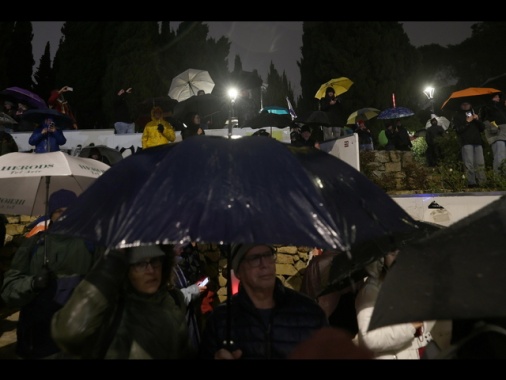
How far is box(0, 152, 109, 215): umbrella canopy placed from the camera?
408 centimetres

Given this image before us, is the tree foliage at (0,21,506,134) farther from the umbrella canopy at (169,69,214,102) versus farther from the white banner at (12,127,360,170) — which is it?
the white banner at (12,127,360,170)

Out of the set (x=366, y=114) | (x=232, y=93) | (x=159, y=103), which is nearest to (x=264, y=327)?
(x=159, y=103)

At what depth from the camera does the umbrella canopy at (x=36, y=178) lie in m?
4.08

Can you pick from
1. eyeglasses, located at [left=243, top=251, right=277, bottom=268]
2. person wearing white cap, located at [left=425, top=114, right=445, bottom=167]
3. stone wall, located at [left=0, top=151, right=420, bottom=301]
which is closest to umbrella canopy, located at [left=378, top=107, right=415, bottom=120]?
person wearing white cap, located at [left=425, top=114, right=445, bottom=167]

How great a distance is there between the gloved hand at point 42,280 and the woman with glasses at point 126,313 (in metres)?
1.27

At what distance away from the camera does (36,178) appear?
489 centimetres

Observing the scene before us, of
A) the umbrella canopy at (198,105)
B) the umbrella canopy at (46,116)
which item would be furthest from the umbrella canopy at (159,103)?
the umbrella canopy at (46,116)

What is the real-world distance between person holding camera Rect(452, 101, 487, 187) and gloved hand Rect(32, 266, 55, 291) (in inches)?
360

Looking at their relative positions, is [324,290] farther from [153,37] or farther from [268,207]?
[153,37]

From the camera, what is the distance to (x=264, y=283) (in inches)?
96.6

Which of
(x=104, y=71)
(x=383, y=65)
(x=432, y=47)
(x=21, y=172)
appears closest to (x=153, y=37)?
(x=104, y=71)

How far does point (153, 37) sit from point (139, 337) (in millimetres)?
28786

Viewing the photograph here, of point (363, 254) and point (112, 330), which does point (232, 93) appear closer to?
point (363, 254)

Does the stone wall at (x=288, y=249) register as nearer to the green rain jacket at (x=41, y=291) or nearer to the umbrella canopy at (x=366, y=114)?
the green rain jacket at (x=41, y=291)
